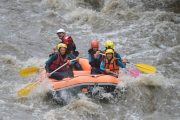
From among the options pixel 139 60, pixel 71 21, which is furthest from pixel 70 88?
pixel 71 21

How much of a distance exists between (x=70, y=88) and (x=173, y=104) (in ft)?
7.91

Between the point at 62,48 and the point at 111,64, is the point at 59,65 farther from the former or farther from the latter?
the point at 111,64

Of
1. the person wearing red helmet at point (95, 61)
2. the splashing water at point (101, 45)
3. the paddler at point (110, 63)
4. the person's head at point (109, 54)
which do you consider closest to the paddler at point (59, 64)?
the splashing water at point (101, 45)

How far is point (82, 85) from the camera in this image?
1017 centimetres

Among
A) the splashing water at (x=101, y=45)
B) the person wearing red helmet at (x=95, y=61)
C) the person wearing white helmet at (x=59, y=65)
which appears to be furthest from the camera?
the person wearing red helmet at (x=95, y=61)

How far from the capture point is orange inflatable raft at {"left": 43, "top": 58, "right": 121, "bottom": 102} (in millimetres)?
10172

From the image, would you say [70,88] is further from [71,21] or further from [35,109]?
[71,21]

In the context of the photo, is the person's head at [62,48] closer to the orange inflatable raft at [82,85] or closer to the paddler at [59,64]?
the paddler at [59,64]

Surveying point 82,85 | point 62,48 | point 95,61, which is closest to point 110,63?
point 95,61

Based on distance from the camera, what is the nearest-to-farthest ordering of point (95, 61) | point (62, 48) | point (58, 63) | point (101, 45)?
point (62, 48), point (58, 63), point (95, 61), point (101, 45)

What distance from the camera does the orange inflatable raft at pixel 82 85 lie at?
10.2 m

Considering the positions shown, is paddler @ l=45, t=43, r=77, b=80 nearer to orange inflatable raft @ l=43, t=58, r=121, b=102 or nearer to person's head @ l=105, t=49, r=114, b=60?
orange inflatable raft @ l=43, t=58, r=121, b=102

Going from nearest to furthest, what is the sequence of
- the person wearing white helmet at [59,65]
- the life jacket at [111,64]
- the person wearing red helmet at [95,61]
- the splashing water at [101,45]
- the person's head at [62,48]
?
the splashing water at [101,45] → the person's head at [62,48] → the person wearing white helmet at [59,65] → the life jacket at [111,64] → the person wearing red helmet at [95,61]

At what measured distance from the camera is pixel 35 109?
10078mm
